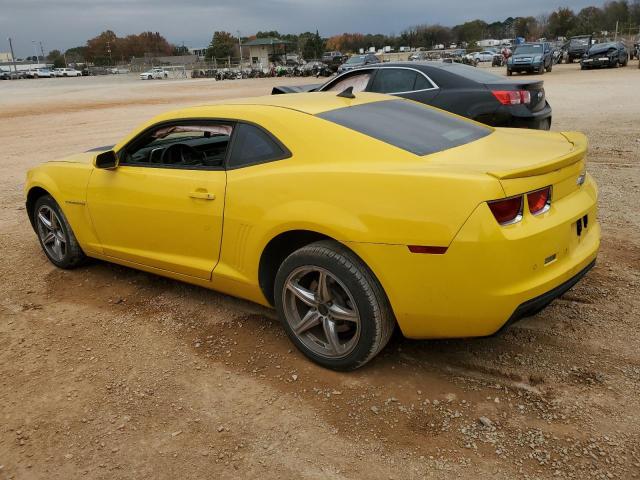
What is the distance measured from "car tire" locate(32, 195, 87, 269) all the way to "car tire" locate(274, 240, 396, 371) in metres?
2.36

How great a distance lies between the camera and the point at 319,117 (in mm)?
3375

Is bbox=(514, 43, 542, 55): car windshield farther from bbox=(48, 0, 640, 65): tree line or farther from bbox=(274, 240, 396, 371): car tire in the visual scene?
bbox=(48, 0, 640, 65): tree line

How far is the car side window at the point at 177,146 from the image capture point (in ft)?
12.8

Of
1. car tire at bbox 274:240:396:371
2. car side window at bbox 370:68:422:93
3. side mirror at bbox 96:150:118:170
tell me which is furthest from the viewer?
car side window at bbox 370:68:422:93

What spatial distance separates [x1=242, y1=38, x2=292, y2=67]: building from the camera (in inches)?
3954

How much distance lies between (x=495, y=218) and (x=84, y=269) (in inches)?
150

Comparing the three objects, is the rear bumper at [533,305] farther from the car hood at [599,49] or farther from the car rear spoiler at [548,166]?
the car hood at [599,49]

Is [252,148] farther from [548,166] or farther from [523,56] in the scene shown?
[523,56]

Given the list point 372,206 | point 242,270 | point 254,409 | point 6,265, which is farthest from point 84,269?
point 372,206

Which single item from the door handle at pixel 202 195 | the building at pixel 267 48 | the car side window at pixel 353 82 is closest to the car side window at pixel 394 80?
the car side window at pixel 353 82

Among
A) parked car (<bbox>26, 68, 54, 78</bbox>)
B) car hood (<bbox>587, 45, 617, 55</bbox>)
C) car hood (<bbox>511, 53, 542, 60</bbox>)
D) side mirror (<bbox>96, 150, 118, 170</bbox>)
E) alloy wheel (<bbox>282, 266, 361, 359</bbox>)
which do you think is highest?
parked car (<bbox>26, 68, 54, 78</bbox>)

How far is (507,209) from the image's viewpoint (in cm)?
267

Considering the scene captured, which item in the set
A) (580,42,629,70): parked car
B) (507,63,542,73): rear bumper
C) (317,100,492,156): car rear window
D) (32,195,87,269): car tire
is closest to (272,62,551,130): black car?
(317,100,492,156): car rear window

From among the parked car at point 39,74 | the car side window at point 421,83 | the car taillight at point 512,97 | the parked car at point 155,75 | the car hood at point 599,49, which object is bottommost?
the car taillight at point 512,97
